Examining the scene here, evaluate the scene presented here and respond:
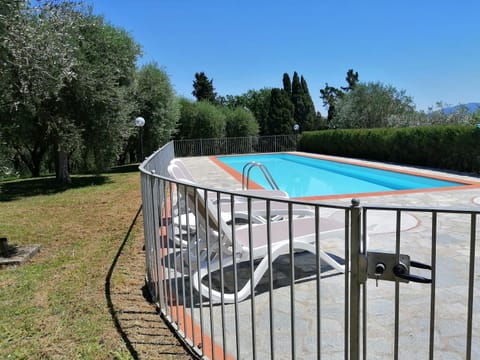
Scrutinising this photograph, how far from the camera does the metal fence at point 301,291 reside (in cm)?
150

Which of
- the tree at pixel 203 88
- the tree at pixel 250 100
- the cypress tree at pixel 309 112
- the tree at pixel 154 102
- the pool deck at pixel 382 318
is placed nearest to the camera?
the pool deck at pixel 382 318

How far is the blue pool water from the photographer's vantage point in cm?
1065

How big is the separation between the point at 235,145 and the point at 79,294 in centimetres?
2273

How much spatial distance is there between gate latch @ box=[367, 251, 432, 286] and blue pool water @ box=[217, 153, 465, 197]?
28.1 ft

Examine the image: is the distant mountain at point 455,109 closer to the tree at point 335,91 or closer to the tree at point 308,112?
the tree at point 308,112

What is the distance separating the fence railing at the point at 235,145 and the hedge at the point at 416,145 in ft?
16.3

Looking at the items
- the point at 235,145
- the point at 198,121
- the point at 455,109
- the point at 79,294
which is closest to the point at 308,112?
the point at 235,145

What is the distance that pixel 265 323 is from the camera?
2748 millimetres

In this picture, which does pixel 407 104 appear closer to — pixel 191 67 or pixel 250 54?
pixel 250 54

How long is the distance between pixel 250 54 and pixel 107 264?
125 feet

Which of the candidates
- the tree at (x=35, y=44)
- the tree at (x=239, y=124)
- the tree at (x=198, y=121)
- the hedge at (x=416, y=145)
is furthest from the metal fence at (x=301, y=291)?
the tree at (x=239, y=124)

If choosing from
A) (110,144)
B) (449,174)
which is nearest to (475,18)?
(449,174)

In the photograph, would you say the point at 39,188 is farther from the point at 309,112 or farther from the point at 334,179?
the point at 309,112

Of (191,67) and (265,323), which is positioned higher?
(191,67)
